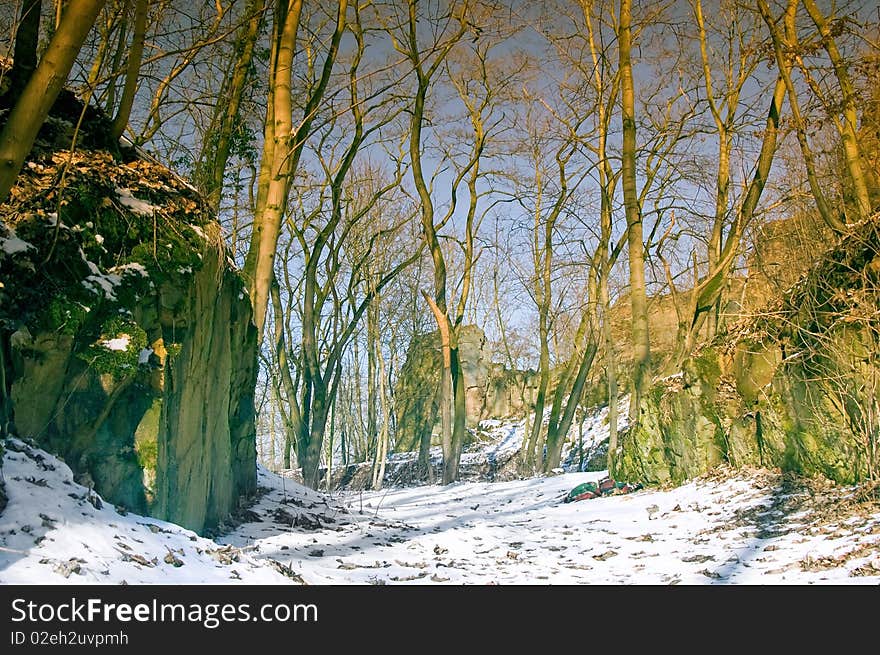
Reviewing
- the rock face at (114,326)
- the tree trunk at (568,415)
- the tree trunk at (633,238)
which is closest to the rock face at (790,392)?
the tree trunk at (633,238)

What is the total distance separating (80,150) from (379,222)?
14.7 meters

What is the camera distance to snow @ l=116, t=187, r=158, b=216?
5.20 metres

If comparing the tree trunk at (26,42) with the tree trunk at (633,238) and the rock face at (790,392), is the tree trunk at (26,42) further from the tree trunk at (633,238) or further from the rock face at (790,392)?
the tree trunk at (633,238)

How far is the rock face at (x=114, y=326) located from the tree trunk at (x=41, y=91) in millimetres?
792

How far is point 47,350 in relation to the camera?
4.23 metres

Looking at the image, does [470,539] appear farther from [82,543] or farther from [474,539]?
[82,543]

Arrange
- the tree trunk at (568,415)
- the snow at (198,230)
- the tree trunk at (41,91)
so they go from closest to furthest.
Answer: the tree trunk at (41,91)
the snow at (198,230)
the tree trunk at (568,415)

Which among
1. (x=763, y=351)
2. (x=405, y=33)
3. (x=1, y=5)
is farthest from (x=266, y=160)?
(x=763, y=351)

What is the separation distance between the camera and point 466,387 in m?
34.4

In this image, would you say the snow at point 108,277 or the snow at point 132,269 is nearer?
the snow at point 108,277

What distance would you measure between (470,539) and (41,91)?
5.81 meters

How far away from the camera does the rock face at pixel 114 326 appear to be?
4.21 metres
